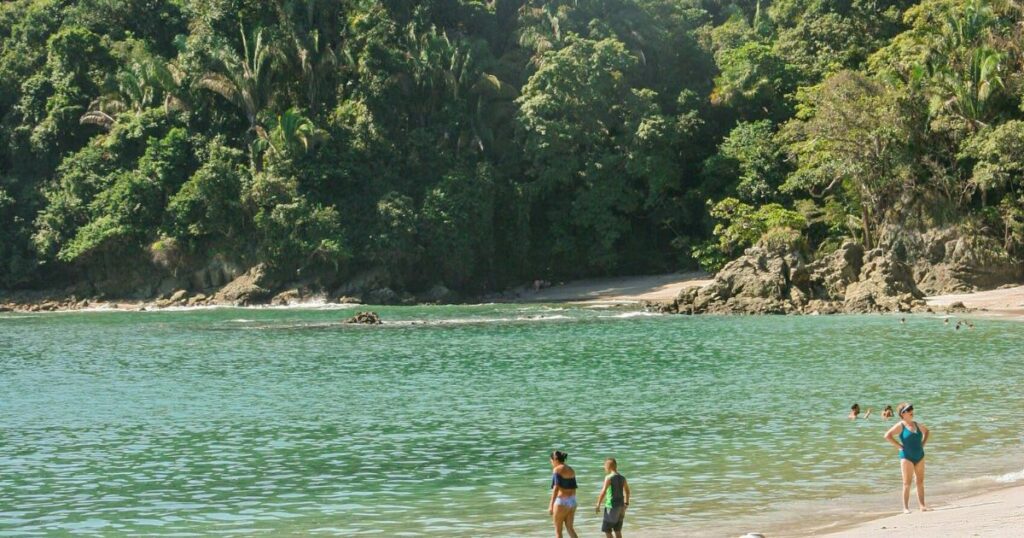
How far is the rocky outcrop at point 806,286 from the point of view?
53.0m

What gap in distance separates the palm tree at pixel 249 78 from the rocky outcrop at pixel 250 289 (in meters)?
6.43

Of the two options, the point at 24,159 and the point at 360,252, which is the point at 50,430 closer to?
the point at 360,252

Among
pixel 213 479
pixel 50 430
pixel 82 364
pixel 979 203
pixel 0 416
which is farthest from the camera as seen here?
pixel 979 203

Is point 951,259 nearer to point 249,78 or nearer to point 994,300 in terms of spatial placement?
point 994,300

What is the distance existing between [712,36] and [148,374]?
5027 centimetres

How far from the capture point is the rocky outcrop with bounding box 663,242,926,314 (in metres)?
53.0

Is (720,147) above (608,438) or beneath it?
above

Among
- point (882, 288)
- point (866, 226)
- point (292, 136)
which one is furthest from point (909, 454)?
point (292, 136)

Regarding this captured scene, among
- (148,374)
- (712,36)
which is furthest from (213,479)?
(712,36)

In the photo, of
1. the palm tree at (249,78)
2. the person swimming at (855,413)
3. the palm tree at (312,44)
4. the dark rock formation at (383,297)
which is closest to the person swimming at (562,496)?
the person swimming at (855,413)

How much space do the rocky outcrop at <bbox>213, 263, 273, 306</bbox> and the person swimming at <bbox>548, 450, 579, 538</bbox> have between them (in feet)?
184

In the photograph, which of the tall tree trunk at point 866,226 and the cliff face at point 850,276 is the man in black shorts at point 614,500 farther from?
the tall tree trunk at point 866,226

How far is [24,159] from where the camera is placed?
76000mm

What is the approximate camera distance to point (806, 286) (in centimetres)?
5597
